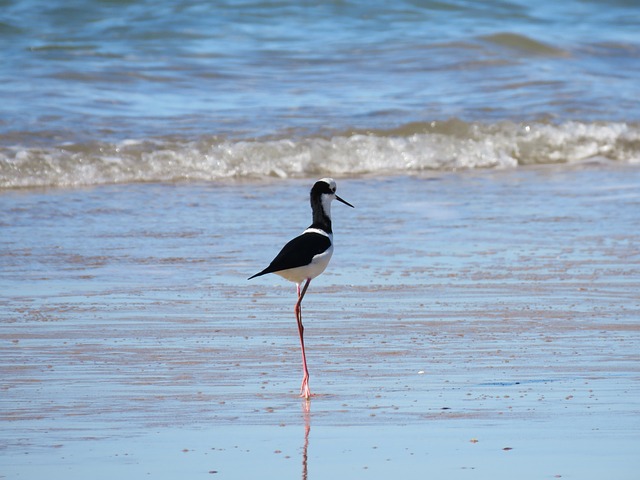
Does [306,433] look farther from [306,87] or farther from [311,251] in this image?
[306,87]

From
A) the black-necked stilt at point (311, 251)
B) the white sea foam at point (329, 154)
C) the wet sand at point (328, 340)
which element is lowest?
the white sea foam at point (329, 154)

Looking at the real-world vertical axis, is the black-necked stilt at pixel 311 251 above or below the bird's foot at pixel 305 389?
above

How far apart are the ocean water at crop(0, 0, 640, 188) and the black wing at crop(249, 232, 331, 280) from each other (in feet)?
18.2

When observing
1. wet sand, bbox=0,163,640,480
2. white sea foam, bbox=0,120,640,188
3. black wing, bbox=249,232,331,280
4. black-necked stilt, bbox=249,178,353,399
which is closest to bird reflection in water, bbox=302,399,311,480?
wet sand, bbox=0,163,640,480

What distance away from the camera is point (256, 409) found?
4.43m

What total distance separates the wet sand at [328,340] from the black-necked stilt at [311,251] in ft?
1.17

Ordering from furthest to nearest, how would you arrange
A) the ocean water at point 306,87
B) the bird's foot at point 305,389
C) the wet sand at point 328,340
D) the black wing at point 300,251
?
1. the ocean water at point 306,87
2. the black wing at point 300,251
3. the bird's foot at point 305,389
4. the wet sand at point 328,340

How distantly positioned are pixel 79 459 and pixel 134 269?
132 inches

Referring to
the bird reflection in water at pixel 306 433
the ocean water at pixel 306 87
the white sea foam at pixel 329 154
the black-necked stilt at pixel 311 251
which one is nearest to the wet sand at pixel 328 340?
the bird reflection in water at pixel 306 433

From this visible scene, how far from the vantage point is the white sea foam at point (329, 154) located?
1081cm

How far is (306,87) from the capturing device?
14523mm

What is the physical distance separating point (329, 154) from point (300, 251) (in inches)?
258

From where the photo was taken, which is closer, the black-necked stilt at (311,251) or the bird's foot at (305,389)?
the bird's foot at (305,389)

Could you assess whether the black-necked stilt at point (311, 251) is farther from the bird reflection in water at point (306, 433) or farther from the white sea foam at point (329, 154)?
the white sea foam at point (329, 154)
